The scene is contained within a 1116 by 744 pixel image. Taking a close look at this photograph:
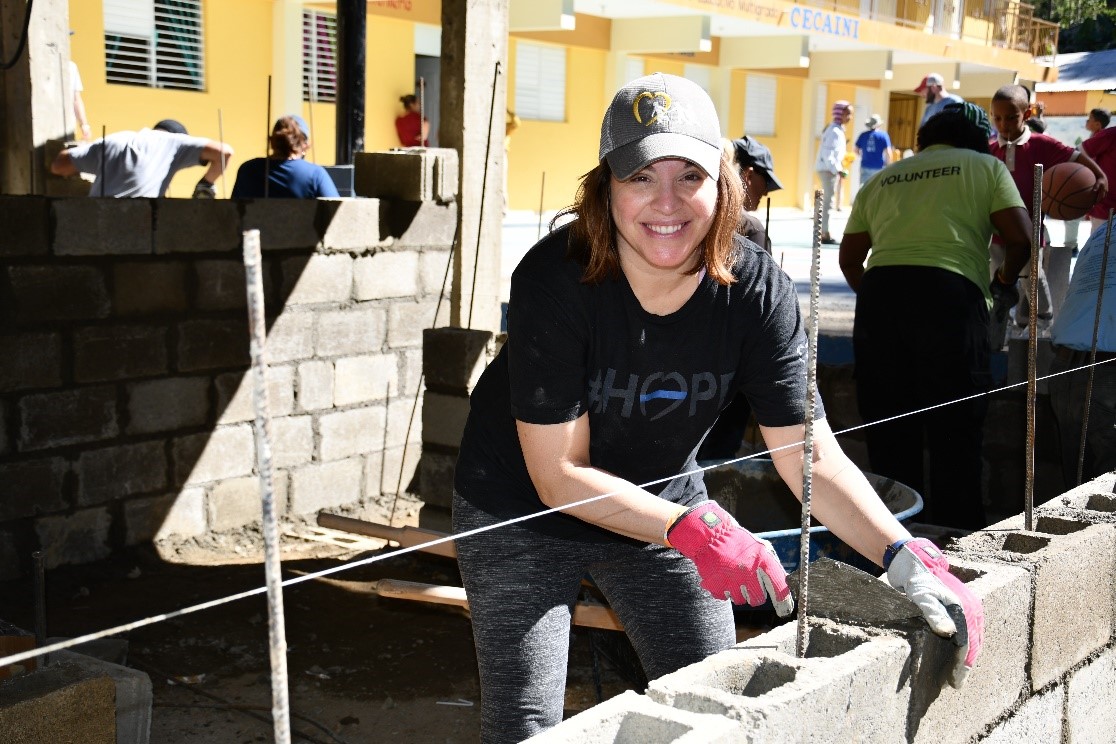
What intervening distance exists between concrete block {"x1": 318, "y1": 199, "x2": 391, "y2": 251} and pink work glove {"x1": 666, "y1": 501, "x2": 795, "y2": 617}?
4.28m

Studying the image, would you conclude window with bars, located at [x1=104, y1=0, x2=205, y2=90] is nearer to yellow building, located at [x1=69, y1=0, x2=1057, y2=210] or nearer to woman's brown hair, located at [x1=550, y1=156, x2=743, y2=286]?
yellow building, located at [x1=69, y1=0, x2=1057, y2=210]

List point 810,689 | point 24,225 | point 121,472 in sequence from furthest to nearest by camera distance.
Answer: point 121,472 → point 24,225 → point 810,689

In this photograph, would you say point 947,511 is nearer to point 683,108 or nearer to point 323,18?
point 683,108

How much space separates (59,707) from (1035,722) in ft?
7.41

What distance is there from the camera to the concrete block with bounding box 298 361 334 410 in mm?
6336

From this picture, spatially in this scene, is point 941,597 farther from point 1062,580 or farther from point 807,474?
point 1062,580

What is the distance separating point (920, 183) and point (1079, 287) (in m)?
0.75

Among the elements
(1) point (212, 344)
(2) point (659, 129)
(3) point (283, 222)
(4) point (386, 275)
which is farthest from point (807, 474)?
(4) point (386, 275)

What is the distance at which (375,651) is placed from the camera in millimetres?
4785

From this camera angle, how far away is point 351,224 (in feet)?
20.9

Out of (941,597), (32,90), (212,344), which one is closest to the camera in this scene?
(941,597)

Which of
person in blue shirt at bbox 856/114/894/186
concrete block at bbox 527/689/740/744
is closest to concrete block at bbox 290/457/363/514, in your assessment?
concrete block at bbox 527/689/740/744

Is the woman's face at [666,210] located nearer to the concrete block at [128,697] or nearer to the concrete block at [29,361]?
the concrete block at [128,697]

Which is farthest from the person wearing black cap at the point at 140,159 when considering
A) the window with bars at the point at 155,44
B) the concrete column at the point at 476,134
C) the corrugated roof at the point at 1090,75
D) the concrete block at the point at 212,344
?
the corrugated roof at the point at 1090,75
